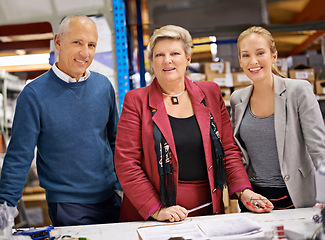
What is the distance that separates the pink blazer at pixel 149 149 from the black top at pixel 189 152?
0.04m

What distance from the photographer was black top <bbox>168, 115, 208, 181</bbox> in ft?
5.85

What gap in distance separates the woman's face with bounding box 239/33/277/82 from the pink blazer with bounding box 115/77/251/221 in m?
0.26

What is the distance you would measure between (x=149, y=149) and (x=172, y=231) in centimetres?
47

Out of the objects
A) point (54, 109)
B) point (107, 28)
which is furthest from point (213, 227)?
point (107, 28)

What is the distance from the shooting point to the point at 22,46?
14.0ft

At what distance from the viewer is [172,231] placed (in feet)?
4.81

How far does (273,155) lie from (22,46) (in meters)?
3.63

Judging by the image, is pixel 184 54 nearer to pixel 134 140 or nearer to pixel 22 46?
pixel 134 140

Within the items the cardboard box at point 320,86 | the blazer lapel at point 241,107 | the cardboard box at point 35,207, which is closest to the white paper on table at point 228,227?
the blazer lapel at point 241,107

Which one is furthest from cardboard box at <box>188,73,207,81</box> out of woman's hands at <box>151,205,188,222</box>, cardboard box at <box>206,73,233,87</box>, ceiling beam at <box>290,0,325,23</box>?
woman's hands at <box>151,205,188,222</box>

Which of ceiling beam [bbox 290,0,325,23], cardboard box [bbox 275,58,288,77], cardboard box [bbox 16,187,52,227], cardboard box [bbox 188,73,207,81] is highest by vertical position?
ceiling beam [bbox 290,0,325,23]

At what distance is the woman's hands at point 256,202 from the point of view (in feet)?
5.54

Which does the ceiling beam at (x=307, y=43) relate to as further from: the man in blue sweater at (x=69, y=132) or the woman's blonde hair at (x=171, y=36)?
the man in blue sweater at (x=69, y=132)

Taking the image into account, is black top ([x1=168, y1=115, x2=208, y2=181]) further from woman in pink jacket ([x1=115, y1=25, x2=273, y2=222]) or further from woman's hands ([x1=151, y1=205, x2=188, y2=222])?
woman's hands ([x1=151, y1=205, x2=188, y2=222])
